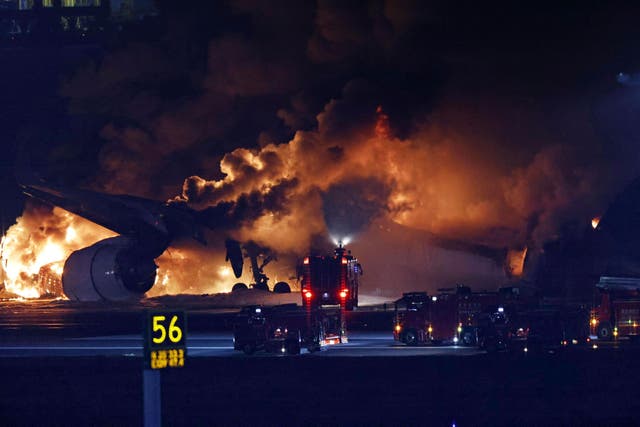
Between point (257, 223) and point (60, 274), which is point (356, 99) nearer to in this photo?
point (257, 223)

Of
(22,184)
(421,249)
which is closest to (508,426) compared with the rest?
(421,249)

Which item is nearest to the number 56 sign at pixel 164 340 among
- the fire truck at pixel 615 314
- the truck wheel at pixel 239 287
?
the fire truck at pixel 615 314

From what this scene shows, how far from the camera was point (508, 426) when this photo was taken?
2002 centimetres

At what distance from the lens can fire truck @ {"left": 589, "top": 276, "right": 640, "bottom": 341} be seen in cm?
4112

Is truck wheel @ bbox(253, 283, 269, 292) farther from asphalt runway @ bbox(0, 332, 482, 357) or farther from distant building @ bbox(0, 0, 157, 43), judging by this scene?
distant building @ bbox(0, 0, 157, 43)

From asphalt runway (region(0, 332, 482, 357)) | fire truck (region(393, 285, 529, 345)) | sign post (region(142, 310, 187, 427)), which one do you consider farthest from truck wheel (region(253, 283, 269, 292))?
sign post (region(142, 310, 187, 427))

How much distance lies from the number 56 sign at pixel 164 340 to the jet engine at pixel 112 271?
165 feet

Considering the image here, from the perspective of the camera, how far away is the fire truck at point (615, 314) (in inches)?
1619

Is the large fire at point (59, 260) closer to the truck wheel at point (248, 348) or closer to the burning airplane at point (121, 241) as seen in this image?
the burning airplane at point (121, 241)

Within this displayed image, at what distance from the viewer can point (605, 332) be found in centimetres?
4181

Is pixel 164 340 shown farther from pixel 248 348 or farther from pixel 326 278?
pixel 326 278

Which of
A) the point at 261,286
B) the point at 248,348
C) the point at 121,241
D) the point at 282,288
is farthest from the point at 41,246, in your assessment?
the point at 248,348

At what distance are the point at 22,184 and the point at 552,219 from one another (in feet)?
114

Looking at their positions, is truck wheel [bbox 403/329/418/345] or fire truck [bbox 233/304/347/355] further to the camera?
truck wheel [bbox 403/329/418/345]
